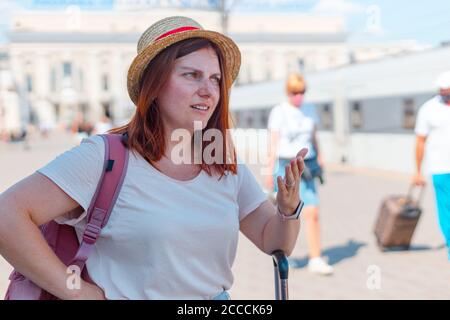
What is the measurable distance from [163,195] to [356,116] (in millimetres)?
16203

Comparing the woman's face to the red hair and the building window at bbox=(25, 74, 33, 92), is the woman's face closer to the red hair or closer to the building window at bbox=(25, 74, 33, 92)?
the red hair

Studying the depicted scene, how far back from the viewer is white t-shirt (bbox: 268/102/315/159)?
18.2 ft

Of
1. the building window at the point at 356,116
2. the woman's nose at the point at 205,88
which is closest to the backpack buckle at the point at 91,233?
the woman's nose at the point at 205,88

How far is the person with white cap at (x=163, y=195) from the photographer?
1634 mm

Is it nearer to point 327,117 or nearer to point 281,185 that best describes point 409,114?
point 327,117

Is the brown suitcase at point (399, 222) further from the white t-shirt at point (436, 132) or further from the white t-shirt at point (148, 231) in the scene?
the white t-shirt at point (148, 231)

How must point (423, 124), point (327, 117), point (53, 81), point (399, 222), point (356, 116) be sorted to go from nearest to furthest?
1. point (423, 124)
2. point (399, 222)
3. point (356, 116)
4. point (327, 117)
5. point (53, 81)

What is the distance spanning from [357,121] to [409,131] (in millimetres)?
2638

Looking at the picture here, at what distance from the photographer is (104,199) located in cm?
170

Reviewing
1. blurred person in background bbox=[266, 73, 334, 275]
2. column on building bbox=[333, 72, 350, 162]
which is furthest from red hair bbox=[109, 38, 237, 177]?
column on building bbox=[333, 72, 350, 162]

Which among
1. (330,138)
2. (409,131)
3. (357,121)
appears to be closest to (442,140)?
(409,131)

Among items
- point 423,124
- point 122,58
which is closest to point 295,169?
point 423,124

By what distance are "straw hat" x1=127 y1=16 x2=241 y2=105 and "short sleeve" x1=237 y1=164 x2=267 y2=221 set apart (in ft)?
1.03

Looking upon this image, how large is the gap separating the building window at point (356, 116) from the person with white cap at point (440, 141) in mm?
12046
